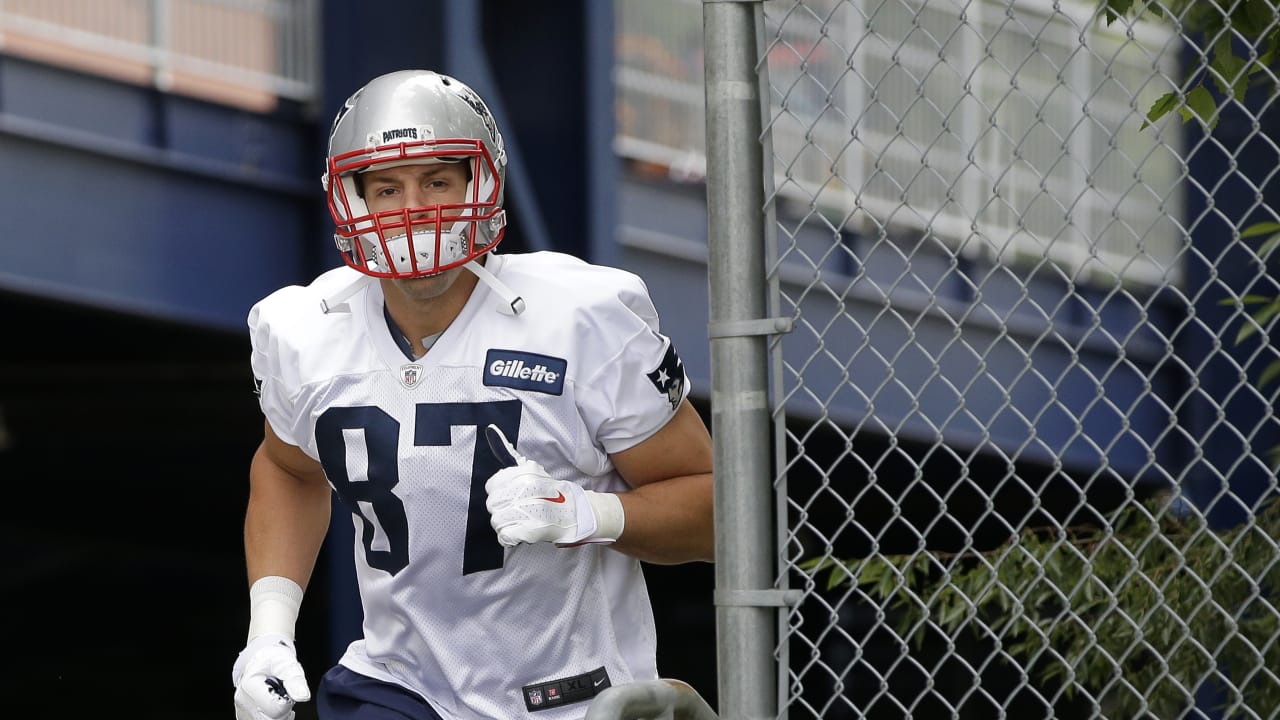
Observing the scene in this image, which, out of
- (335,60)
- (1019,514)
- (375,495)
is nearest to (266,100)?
(335,60)

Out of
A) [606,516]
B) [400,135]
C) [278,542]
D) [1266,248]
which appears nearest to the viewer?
[606,516]

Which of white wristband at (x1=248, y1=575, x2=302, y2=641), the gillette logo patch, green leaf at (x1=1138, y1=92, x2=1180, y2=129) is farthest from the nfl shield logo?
green leaf at (x1=1138, y1=92, x2=1180, y2=129)

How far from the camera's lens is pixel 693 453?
322 cm

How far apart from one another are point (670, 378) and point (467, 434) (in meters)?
0.39

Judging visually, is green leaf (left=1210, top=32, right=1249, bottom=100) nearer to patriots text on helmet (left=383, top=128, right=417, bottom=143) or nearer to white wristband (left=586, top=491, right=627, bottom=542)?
white wristband (left=586, top=491, right=627, bottom=542)

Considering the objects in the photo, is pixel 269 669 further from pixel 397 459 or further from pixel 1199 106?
pixel 1199 106

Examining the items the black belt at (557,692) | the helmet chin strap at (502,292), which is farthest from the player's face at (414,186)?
the black belt at (557,692)

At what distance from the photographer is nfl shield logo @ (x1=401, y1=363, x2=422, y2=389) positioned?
10.2 feet

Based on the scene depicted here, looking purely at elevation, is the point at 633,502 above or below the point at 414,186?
below

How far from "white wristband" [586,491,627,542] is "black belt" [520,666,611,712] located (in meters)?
0.30

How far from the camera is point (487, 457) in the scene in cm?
304

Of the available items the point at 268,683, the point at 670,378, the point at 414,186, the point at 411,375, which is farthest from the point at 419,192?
the point at 268,683

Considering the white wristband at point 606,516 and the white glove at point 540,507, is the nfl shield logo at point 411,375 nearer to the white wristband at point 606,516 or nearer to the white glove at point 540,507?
the white glove at point 540,507

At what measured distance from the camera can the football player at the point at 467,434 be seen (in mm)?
3064
